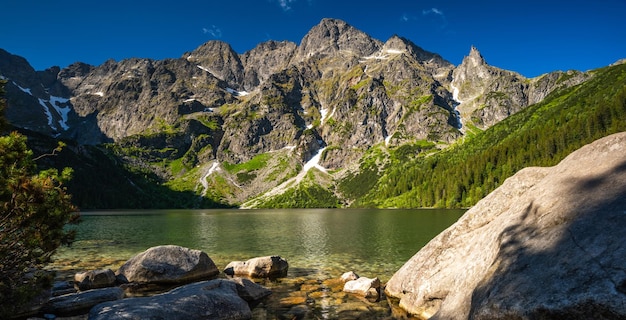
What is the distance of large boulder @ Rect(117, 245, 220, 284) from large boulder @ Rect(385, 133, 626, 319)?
19007 mm

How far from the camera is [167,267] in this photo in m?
27.8

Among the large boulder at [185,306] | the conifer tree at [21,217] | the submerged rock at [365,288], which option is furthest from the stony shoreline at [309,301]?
the conifer tree at [21,217]

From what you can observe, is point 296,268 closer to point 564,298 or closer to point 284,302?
point 284,302

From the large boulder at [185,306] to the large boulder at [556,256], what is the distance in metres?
10.2

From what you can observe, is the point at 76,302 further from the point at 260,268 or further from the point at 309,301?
the point at 260,268

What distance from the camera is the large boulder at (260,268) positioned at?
99.0 ft

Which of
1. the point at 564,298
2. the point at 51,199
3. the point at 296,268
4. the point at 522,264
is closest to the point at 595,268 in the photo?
the point at 564,298

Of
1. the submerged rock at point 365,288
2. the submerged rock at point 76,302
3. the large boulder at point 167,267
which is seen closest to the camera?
the submerged rock at point 76,302

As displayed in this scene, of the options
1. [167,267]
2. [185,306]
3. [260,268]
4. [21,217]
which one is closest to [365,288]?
[260,268]

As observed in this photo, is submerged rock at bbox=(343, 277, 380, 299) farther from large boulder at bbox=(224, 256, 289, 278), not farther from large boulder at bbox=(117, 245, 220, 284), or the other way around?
large boulder at bbox=(117, 245, 220, 284)

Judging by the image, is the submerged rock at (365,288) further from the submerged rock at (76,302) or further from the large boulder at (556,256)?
the submerged rock at (76,302)

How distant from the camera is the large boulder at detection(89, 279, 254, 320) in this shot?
14568mm

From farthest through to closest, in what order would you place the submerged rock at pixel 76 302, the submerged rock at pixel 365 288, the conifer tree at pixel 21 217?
1. the submerged rock at pixel 365 288
2. the submerged rock at pixel 76 302
3. the conifer tree at pixel 21 217

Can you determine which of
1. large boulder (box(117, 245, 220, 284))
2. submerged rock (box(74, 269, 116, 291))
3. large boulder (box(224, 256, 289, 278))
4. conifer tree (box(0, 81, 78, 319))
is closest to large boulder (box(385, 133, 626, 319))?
conifer tree (box(0, 81, 78, 319))
